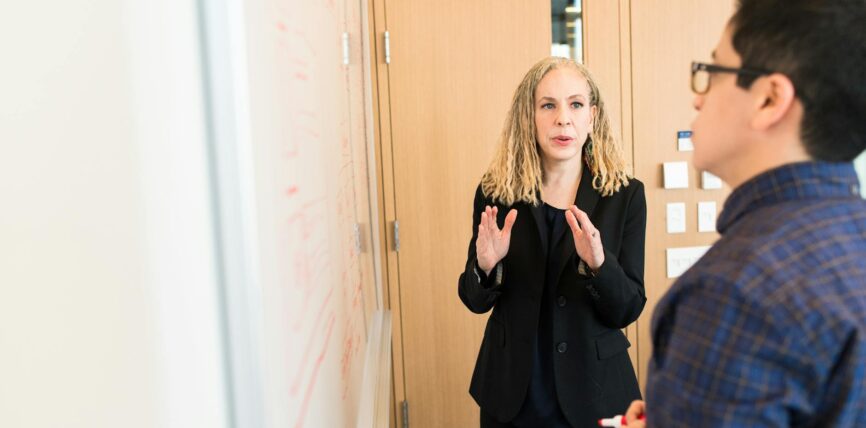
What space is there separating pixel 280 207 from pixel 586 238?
42.8 inches

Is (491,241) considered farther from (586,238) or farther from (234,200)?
(234,200)

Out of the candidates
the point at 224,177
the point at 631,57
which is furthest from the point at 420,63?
the point at 224,177

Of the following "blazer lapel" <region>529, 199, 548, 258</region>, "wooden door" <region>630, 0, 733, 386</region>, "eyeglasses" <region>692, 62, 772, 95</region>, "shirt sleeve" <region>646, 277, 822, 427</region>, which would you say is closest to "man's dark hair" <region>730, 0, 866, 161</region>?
"eyeglasses" <region>692, 62, 772, 95</region>

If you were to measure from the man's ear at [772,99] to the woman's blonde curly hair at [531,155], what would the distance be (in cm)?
101

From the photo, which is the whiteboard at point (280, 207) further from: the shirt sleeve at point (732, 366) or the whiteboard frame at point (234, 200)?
the shirt sleeve at point (732, 366)

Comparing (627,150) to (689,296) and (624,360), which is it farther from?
(689,296)

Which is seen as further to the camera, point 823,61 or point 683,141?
point 683,141

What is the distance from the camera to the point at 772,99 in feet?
2.44

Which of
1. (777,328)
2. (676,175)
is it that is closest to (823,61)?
(777,328)

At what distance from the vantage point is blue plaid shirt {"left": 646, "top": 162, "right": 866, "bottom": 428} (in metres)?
0.63

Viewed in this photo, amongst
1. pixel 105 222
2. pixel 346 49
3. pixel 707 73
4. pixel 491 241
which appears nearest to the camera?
pixel 105 222

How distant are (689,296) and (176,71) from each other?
555mm

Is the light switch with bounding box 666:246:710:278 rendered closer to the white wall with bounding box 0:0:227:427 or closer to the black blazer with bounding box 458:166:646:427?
the black blazer with bounding box 458:166:646:427

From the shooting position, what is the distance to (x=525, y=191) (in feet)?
5.89
